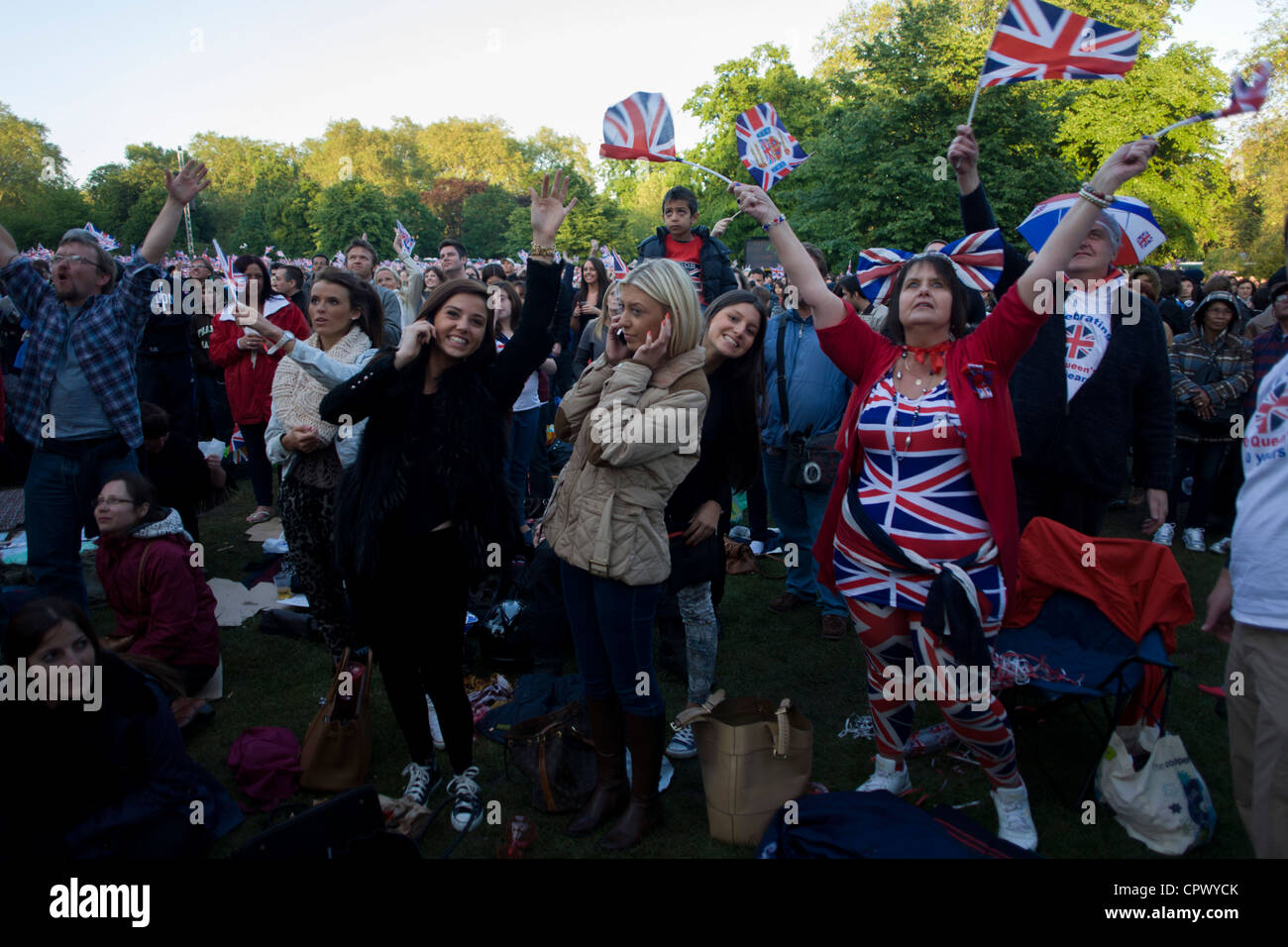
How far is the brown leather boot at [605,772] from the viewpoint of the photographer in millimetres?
3039

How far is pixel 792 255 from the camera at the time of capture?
274 cm

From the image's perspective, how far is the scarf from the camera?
3.74 m

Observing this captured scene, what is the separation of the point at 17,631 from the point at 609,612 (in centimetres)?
213

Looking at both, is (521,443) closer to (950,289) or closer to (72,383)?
(72,383)

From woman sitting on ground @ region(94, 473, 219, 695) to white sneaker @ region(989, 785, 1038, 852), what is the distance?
388 centimetres

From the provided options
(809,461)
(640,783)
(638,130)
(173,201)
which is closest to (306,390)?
(173,201)

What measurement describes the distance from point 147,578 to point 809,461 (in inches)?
149

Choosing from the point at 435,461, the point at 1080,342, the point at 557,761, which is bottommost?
the point at 557,761

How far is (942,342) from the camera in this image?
9.39ft

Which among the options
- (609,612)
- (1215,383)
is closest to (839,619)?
(609,612)

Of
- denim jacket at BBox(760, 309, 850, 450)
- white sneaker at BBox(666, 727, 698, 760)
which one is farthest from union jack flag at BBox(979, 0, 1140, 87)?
white sneaker at BBox(666, 727, 698, 760)

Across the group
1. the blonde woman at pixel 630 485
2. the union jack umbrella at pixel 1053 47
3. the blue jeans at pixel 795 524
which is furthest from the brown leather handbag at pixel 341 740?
the union jack umbrella at pixel 1053 47

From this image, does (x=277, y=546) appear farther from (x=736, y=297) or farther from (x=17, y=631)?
(x=736, y=297)

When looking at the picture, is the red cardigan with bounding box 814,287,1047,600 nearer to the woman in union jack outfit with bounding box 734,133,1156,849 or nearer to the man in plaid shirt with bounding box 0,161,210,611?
the woman in union jack outfit with bounding box 734,133,1156,849
